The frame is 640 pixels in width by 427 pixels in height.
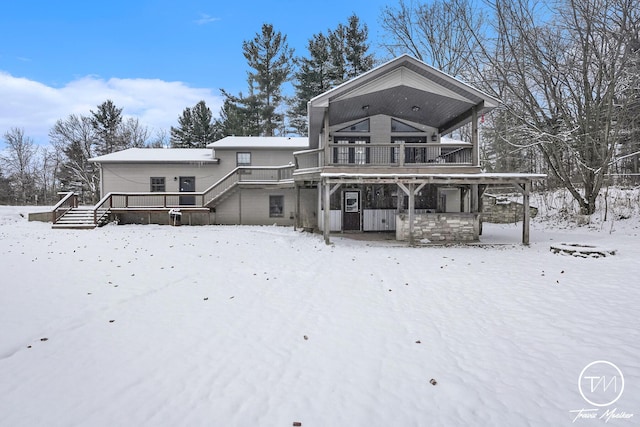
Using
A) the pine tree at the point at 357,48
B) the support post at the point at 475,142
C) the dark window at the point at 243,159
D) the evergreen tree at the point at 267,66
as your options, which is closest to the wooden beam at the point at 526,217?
the support post at the point at 475,142

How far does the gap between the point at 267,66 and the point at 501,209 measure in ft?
78.2

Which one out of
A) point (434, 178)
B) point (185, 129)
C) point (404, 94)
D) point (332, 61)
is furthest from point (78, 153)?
point (434, 178)

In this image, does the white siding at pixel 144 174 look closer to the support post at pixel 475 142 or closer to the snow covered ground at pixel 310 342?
the snow covered ground at pixel 310 342

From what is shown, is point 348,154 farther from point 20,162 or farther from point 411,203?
point 20,162

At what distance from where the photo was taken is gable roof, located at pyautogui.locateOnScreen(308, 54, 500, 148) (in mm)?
12906

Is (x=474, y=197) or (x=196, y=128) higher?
(x=196, y=128)

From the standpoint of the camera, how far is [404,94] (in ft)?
45.5

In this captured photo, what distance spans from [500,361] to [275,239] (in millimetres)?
10745

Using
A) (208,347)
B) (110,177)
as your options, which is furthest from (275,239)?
(110,177)

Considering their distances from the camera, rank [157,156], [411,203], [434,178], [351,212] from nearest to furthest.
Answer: [434,178]
[411,203]
[351,212]
[157,156]

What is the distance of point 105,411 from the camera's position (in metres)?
3.00

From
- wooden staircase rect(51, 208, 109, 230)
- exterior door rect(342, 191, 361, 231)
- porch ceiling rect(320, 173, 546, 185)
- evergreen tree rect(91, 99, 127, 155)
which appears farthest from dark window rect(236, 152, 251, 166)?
evergreen tree rect(91, 99, 127, 155)

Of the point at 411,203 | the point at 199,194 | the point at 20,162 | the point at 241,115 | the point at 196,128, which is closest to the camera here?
the point at 411,203

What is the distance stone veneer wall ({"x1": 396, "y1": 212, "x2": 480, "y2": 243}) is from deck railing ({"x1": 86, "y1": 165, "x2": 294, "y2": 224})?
8245 millimetres
